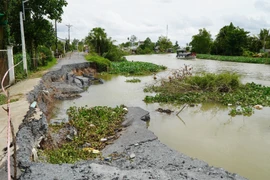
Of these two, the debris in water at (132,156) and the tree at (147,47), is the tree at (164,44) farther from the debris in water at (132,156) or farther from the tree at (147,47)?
the debris in water at (132,156)

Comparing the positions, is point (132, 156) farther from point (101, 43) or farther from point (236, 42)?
point (236, 42)

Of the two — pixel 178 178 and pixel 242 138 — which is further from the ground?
pixel 178 178

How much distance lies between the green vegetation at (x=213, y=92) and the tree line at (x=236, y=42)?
1376 inches

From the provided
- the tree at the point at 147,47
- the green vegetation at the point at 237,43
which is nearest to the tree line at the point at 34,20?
the green vegetation at the point at 237,43

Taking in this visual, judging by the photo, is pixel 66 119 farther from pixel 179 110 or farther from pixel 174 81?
pixel 174 81

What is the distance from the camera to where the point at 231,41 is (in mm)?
47969

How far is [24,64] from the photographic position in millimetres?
11906

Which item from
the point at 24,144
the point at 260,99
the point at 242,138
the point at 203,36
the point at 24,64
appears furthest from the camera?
the point at 203,36

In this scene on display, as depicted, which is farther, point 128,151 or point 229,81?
point 229,81

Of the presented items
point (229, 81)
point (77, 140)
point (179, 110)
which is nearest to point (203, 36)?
point (229, 81)

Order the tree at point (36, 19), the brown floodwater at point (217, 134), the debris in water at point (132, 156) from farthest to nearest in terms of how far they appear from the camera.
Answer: the tree at point (36, 19) < the brown floodwater at point (217, 134) < the debris in water at point (132, 156)

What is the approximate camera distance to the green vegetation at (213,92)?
10.7 meters

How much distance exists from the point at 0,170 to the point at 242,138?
5.99 m

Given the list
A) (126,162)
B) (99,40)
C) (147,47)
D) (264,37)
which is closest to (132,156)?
(126,162)
